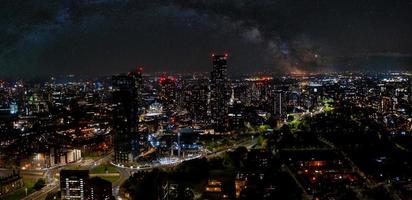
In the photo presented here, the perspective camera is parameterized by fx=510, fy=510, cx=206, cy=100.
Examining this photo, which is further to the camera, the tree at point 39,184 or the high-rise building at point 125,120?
the high-rise building at point 125,120

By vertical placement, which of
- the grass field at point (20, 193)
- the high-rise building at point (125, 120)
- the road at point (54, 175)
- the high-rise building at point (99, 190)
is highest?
the high-rise building at point (125, 120)

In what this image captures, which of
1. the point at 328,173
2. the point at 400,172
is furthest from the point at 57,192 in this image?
the point at 400,172

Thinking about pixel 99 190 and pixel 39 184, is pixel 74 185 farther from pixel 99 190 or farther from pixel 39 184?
pixel 39 184

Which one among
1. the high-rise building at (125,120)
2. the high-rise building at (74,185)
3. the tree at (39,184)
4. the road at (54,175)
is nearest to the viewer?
the high-rise building at (74,185)

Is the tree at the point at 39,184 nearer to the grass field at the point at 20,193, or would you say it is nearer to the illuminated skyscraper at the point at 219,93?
the grass field at the point at 20,193

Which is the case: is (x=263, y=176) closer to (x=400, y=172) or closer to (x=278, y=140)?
(x=400, y=172)

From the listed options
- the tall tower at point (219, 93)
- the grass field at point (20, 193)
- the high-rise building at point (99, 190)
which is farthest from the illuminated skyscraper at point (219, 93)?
the high-rise building at point (99, 190)

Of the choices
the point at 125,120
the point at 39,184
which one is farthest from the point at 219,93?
the point at 39,184
